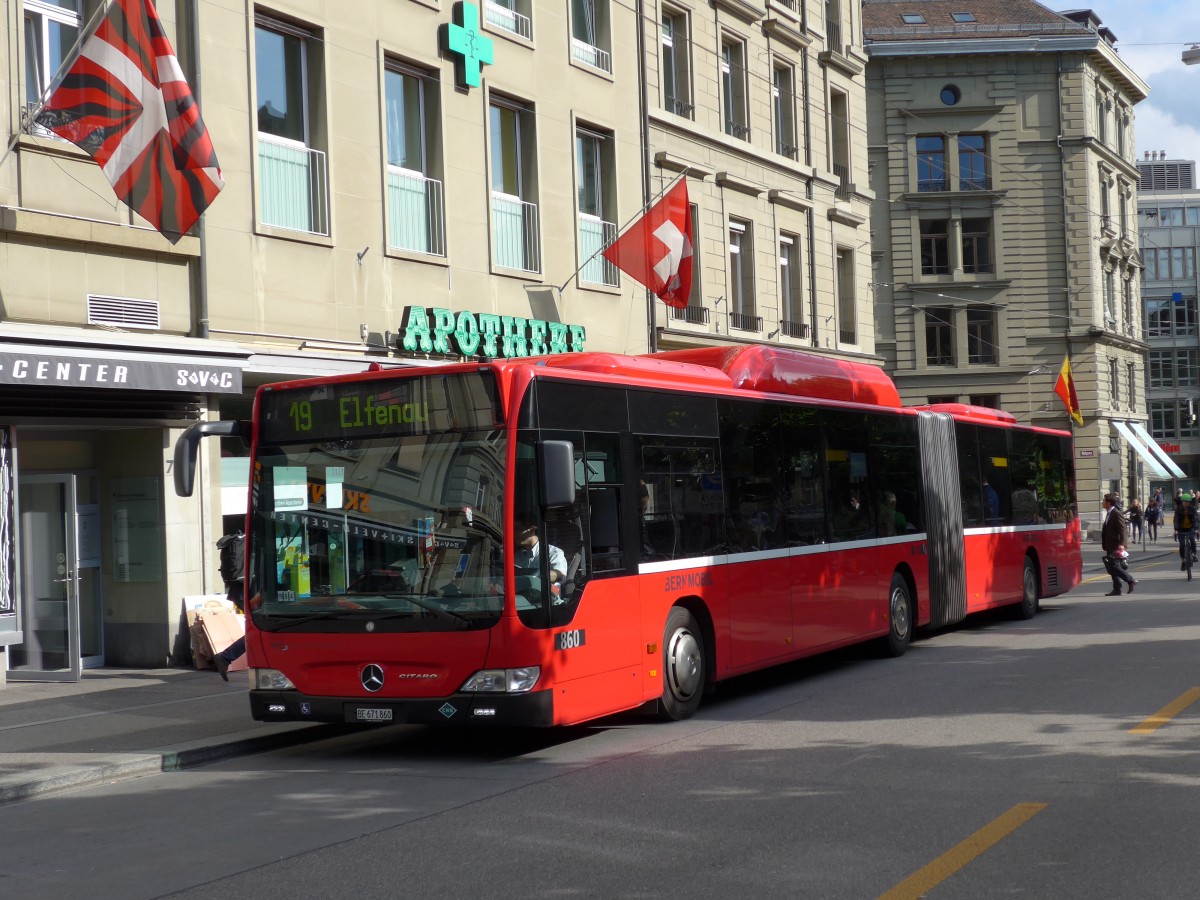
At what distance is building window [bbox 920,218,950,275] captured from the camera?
5684cm

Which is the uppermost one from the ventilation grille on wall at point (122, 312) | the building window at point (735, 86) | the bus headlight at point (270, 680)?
the building window at point (735, 86)

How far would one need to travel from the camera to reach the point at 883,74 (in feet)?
184

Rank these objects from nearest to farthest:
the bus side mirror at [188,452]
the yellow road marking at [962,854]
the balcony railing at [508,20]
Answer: the yellow road marking at [962,854]
the bus side mirror at [188,452]
the balcony railing at [508,20]

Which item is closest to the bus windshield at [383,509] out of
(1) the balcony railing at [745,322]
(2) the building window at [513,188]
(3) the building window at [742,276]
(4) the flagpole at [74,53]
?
(4) the flagpole at [74,53]

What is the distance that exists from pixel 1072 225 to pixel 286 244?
4532cm

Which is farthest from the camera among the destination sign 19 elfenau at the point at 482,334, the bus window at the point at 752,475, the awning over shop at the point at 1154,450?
the awning over shop at the point at 1154,450

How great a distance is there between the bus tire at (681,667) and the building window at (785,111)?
824 inches

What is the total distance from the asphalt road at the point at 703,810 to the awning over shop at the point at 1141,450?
157 feet

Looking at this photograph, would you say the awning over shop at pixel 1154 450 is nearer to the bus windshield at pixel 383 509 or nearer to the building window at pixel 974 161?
the building window at pixel 974 161

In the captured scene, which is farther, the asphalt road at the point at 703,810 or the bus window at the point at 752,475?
the bus window at the point at 752,475

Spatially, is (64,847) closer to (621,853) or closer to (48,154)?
(621,853)

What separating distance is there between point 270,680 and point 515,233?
503 inches

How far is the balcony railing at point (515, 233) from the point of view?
21.8m

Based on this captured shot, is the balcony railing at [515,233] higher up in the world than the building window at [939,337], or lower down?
lower down
